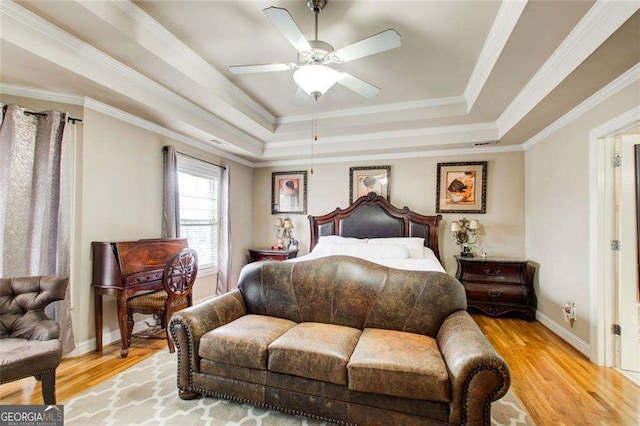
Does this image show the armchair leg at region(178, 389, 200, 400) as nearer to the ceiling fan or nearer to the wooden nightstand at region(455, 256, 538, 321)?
the ceiling fan

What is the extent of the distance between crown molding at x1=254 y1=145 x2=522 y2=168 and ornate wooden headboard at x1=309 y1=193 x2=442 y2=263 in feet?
2.25

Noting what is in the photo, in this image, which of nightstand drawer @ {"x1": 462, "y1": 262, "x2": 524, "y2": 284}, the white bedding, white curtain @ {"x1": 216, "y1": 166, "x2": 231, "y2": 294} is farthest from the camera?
white curtain @ {"x1": 216, "y1": 166, "x2": 231, "y2": 294}

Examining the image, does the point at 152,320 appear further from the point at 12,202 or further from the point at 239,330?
the point at 239,330

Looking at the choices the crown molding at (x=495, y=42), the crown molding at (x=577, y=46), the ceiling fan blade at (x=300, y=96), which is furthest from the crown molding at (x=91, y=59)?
the crown molding at (x=577, y=46)

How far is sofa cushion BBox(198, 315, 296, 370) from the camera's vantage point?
6.41ft

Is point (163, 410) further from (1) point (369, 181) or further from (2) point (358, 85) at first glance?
(1) point (369, 181)

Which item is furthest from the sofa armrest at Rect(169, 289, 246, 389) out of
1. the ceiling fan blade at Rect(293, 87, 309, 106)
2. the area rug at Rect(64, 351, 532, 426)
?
the ceiling fan blade at Rect(293, 87, 309, 106)

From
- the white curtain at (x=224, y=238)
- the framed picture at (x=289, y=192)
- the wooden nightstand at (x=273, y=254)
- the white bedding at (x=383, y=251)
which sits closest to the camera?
the white bedding at (x=383, y=251)

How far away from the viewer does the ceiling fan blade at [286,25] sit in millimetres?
1701

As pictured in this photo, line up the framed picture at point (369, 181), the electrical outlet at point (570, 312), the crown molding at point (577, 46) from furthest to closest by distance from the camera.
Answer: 1. the framed picture at point (369, 181)
2. the electrical outlet at point (570, 312)
3. the crown molding at point (577, 46)

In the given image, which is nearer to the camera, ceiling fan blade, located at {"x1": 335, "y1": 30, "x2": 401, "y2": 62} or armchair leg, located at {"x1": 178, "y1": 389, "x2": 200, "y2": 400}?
ceiling fan blade, located at {"x1": 335, "y1": 30, "x2": 401, "y2": 62}

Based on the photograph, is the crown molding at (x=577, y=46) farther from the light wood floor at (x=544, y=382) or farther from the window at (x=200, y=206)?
the window at (x=200, y=206)

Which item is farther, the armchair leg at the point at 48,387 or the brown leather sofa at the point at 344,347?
the armchair leg at the point at 48,387

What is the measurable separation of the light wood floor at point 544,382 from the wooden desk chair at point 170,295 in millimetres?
375
